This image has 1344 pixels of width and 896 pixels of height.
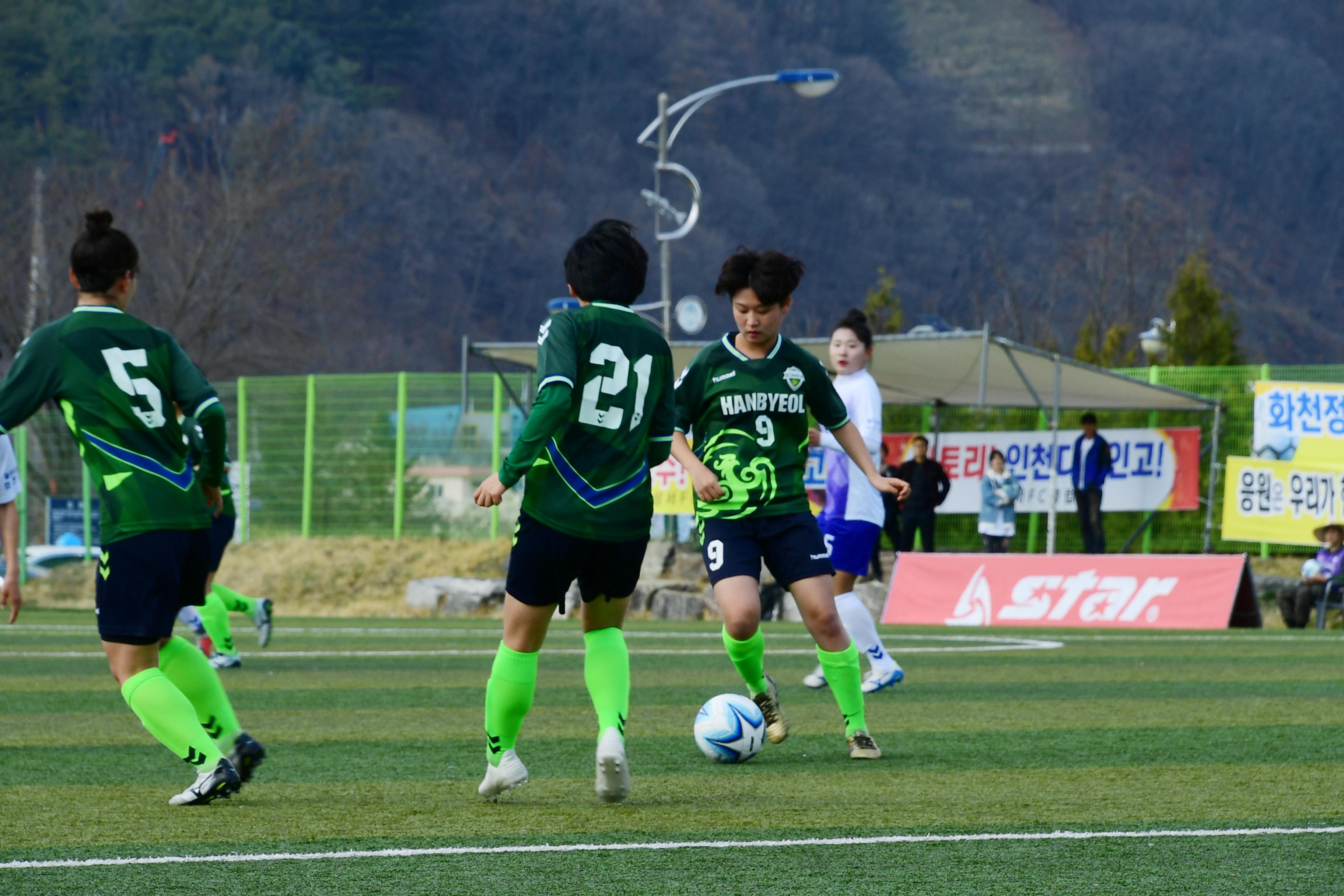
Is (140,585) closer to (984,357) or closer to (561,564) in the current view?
(561,564)

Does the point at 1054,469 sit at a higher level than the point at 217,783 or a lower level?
higher

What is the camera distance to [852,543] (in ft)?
29.1

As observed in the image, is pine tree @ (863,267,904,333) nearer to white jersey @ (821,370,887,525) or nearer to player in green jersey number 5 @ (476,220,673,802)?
white jersey @ (821,370,887,525)

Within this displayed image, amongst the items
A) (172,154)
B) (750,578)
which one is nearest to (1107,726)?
(750,578)

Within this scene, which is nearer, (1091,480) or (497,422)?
(1091,480)

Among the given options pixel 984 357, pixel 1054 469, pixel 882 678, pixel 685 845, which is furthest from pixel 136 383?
pixel 1054 469

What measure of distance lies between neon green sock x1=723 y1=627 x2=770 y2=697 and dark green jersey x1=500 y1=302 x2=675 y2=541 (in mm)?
1562

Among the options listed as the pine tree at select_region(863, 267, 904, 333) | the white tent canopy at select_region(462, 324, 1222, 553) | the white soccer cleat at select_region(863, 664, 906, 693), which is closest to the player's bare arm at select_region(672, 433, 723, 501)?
the white soccer cleat at select_region(863, 664, 906, 693)

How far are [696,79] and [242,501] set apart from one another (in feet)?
236

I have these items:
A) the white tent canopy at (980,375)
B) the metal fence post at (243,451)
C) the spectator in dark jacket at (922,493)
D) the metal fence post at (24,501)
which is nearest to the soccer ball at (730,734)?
the white tent canopy at (980,375)

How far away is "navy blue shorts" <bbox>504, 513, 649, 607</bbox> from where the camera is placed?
5.62 m

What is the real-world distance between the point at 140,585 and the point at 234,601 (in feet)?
20.3

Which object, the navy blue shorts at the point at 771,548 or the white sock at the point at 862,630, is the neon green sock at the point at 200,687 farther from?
the white sock at the point at 862,630

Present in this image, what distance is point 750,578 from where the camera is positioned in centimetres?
698
